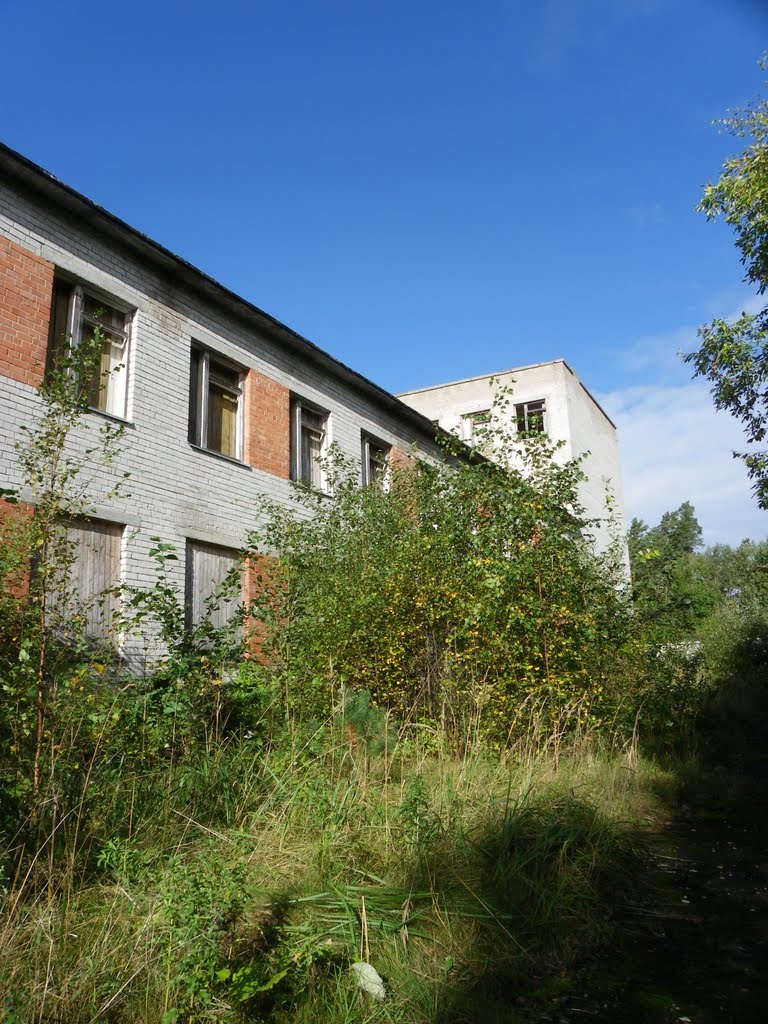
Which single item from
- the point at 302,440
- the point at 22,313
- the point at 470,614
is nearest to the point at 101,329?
the point at 22,313

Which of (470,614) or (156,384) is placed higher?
(156,384)

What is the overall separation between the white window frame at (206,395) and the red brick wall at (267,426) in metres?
0.15

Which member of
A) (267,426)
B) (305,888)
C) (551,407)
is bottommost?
(305,888)

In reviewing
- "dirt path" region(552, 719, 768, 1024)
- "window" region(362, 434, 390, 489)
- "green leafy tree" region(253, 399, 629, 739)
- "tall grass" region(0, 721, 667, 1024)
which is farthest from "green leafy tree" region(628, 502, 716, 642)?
"window" region(362, 434, 390, 489)

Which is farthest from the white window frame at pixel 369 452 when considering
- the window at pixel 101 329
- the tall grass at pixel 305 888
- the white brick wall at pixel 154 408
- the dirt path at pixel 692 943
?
the tall grass at pixel 305 888

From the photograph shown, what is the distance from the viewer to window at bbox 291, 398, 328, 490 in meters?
12.6

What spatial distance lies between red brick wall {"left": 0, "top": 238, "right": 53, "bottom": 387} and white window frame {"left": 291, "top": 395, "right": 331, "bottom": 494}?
4.73 metres

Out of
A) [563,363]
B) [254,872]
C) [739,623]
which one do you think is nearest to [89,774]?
[254,872]

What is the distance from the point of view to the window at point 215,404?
10578 mm

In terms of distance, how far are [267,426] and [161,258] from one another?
297 centimetres

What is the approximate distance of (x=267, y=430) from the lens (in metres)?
11.7

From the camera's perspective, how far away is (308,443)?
13.1 meters

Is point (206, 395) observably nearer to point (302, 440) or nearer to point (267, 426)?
point (267, 426)

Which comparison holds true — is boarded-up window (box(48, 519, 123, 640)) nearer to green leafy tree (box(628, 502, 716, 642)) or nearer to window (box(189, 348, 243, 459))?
window (box(189, 348, 243, 459))
